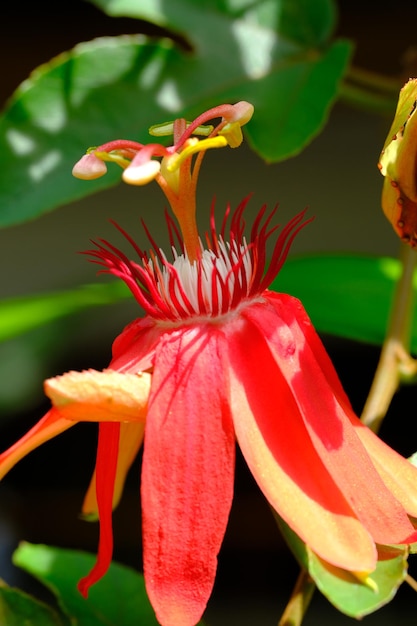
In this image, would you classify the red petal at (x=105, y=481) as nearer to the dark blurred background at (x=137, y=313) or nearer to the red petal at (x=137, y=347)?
the red petal at (x=137, y=347)

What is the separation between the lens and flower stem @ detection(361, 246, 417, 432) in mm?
683

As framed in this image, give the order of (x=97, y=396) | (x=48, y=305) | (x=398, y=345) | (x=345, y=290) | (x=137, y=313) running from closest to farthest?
(x=97, y=396), (x=398, y=345), (x=345, y=290), (x=48, y=305), (x=137, y=313)

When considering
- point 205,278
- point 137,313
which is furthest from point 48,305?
point 137,313

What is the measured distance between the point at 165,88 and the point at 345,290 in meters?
0.23

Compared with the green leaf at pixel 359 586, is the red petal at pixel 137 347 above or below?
above

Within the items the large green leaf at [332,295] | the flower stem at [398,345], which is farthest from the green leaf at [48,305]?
the flower stem at [398,345]

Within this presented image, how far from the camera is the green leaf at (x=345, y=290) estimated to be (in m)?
0.80

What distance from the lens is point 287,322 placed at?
1.56 ft

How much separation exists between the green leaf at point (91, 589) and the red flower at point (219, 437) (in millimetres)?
148

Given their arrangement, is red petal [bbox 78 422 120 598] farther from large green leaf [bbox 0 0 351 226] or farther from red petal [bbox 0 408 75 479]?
large green leaf [bbox 0 0 351 226]

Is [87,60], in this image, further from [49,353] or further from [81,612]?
[49,353]

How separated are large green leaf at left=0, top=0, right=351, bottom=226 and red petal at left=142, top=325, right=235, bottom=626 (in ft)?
1.05

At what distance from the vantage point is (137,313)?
6.61 ft

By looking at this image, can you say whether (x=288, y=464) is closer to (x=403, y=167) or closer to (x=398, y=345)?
(x=403, y=167)
